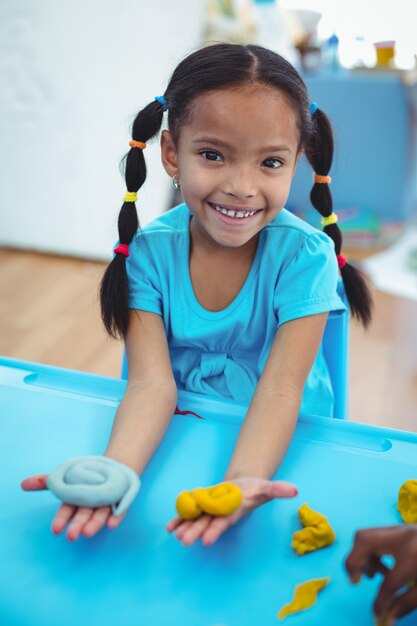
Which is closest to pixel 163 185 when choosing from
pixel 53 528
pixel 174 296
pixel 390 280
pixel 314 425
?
pixel 390 280

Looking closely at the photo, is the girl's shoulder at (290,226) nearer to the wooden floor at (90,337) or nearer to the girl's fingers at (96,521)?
the girl's fingers at (96,521)

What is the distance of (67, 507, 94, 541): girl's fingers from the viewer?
1.92 ft

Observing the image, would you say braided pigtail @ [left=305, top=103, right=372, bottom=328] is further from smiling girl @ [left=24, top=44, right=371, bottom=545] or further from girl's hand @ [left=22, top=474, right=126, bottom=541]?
girl's hand @ [left=22, top=474, right=126, bottom=541]

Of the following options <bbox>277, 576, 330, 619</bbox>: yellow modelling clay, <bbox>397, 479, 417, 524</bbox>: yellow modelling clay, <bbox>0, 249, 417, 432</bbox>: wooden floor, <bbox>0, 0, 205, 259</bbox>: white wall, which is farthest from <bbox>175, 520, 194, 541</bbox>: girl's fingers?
<bbox>0, 0, 205, 259</bbox>: white wall

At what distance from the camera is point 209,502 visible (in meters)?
0.60

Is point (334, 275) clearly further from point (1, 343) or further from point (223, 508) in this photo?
point (1, 343)

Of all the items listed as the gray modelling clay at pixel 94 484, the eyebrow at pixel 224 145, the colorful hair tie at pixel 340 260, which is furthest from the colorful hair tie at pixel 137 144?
the gray modelling clay at pixel 94 484

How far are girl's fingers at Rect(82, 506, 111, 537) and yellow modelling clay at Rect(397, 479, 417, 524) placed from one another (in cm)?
28

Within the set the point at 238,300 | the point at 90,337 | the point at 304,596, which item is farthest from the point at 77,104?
the point at 304,596

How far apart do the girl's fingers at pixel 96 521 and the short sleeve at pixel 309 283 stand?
0.34 metres

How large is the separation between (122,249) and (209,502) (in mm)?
394

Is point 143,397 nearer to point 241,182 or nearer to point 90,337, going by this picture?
point 241,182

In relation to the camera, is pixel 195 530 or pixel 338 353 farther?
pixel 338 353

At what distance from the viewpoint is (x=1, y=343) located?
1.83 meters
